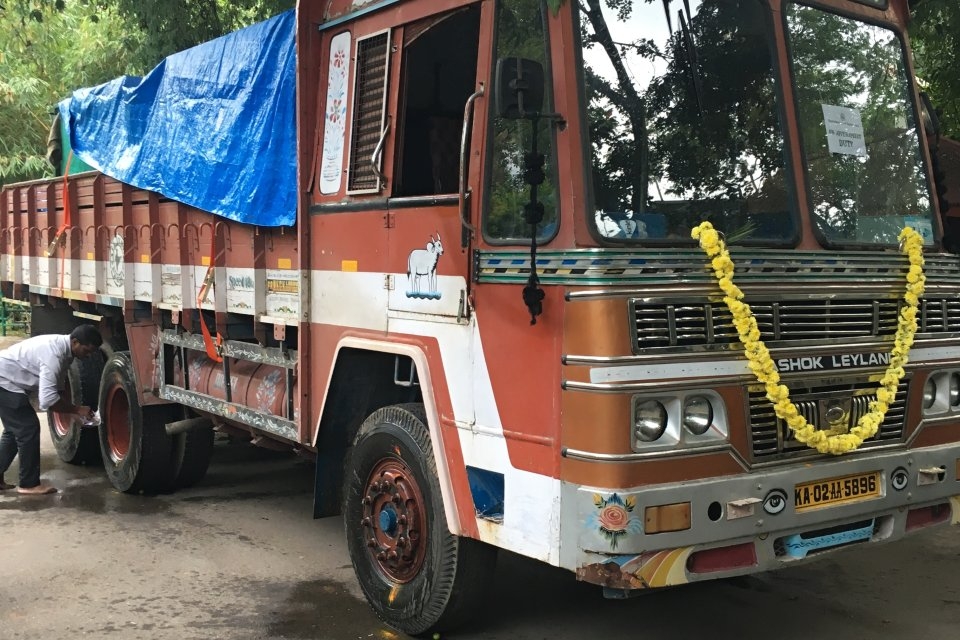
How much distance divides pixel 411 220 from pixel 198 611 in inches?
89.4

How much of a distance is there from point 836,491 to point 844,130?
62.7 inches

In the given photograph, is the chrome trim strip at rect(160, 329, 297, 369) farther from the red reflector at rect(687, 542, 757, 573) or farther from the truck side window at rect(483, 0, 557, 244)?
the red reflector at rect(687, 542, 757, 573)

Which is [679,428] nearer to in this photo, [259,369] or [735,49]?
[735,49]

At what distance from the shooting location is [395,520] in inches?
176

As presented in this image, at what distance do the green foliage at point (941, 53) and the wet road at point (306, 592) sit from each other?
3604 millimetres

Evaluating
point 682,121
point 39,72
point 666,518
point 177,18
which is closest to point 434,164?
point 682,121

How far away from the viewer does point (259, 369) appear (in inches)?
226

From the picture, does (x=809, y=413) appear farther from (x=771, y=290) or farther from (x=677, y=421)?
(x=677, y=421)

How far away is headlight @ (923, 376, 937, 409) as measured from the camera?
431 cm

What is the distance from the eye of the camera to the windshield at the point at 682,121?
3.63m

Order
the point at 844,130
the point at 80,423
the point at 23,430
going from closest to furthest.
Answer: the point at 844,130 → the point at 23,430 → the point at 80,423

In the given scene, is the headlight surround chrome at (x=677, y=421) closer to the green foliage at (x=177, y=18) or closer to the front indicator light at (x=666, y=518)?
the front indicator light at (x=666, y=518)

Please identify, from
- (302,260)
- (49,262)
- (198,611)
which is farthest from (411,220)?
(49,262)

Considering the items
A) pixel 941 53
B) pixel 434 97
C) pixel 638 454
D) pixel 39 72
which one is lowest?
pixel 638 454
